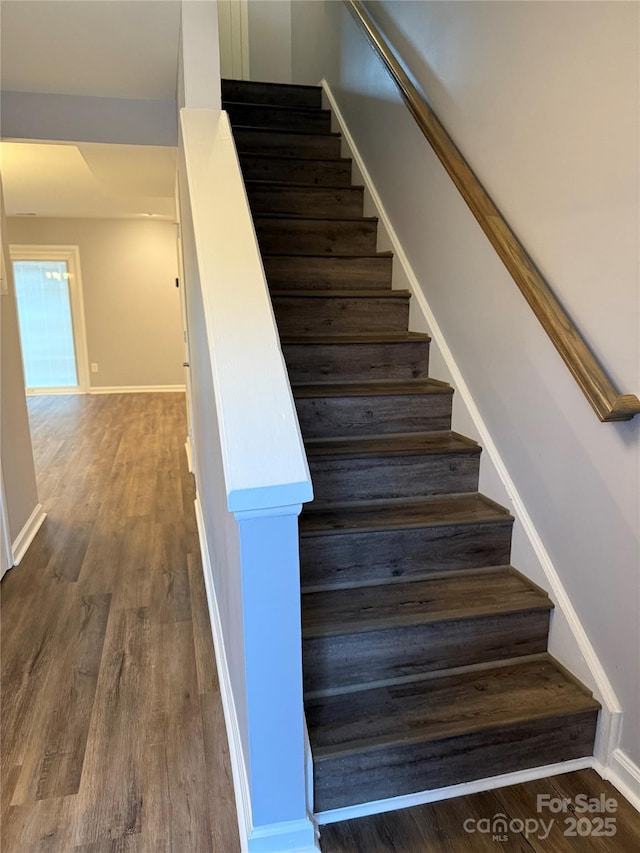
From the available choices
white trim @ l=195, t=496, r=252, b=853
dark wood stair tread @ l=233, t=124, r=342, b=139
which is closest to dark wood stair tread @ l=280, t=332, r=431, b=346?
white trim @ l=195, t=496, r=252, b=853

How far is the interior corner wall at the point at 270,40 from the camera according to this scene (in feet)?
14.8

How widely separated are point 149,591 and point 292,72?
4253 millimetres

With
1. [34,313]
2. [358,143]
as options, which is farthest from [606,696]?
[34,313]

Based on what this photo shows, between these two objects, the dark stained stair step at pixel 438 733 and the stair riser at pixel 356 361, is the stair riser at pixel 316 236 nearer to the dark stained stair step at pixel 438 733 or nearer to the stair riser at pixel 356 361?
the stair riser at pixel 356 361

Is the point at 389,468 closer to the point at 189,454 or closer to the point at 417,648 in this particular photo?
the point at 417,648

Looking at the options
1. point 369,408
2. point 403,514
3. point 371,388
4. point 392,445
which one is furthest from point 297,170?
point 403,514

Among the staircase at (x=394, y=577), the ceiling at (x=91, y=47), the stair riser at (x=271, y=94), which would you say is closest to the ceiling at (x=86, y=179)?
the ceiling at (x=91, y=47)

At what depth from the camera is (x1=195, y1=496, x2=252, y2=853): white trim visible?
4.37 ft

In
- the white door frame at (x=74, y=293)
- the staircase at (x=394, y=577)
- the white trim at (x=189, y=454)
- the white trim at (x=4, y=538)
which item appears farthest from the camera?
the white door frame at (x=74, y=293)

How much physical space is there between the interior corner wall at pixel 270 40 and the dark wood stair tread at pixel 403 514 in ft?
13.6

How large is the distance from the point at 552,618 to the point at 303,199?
2354mm

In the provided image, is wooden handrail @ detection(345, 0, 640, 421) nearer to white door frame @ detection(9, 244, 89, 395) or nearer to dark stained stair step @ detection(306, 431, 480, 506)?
dark stained stair step @ detection(306, 431, 480, 506)

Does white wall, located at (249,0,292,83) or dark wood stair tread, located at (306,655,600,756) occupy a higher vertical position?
white wall, located at (249,0,292,83)

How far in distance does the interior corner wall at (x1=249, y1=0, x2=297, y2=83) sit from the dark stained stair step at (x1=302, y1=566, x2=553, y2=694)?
177 inches
